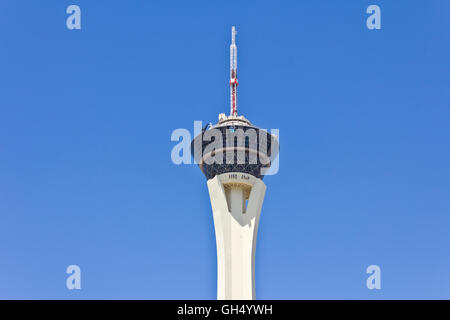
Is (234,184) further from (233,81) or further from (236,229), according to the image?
(233,81)

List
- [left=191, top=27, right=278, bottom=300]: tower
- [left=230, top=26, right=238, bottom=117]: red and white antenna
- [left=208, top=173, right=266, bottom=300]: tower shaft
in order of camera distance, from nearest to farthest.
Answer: [left=208, top=173, right=266, bottom=300]: tower shaft → [left=191, top=27, right=278, bottom=300]: tower → [left=230, top=26, right=238, bottom=117]: red and white antenna

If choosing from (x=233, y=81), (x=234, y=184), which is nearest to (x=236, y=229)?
(x=234, y=184)

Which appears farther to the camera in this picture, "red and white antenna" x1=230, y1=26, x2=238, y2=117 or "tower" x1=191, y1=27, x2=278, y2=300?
"red and white antenna" x1=230, y1=26, x2=238, y2=117

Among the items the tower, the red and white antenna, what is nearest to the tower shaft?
the tower

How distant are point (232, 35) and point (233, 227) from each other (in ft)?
118

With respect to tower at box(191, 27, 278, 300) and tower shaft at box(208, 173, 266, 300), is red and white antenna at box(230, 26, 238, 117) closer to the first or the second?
tower at box(191, 27, 278, 300)

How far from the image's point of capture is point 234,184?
98.9 m

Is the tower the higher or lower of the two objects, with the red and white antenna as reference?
lower

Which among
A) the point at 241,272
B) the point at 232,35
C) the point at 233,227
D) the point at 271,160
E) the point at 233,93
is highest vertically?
the point at 232,35

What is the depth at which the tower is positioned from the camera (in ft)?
303
